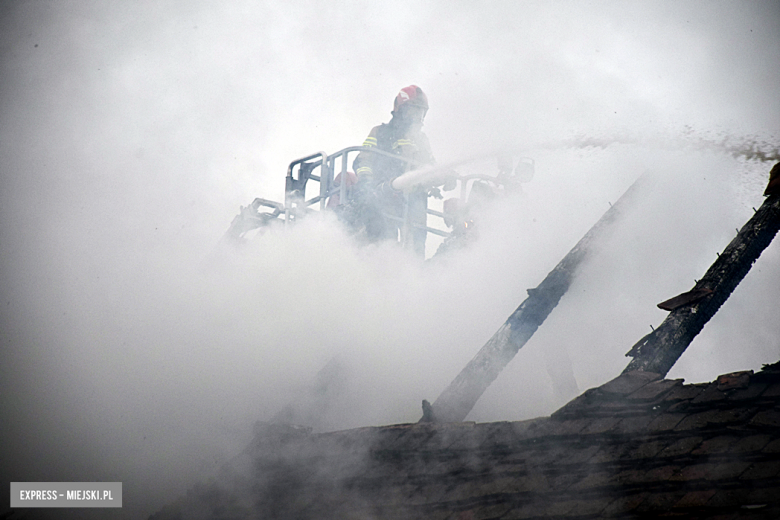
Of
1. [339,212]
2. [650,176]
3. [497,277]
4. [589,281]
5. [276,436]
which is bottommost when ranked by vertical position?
[276,436]

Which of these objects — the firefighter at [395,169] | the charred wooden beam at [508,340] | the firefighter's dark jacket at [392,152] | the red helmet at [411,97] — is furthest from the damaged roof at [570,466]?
the red helmet at [411,97]

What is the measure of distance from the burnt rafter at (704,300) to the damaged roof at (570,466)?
69 centimetres

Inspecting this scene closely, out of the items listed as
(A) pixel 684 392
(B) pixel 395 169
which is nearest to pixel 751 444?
(A) pixel 684 392

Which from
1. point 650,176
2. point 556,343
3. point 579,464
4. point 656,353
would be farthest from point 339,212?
point 579,464

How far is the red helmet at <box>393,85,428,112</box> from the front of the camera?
9891 millimetres

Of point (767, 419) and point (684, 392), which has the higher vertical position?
point (684, 392)

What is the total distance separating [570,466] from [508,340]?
2233 millimetres

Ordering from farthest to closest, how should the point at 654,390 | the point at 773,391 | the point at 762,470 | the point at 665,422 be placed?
the point at 654,390 < the point at 665,422 < the point at 773,391 < the point at 762,470

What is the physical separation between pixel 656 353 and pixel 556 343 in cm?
309

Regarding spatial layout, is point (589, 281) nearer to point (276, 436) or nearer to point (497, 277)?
point (497, 277)

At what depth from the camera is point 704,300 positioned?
15.4 ft

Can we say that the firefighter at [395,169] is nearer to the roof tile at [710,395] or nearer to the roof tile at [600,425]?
the roof tile at [600,425]

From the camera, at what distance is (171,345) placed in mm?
7852

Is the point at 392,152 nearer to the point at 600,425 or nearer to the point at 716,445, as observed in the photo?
the point at 600,425
